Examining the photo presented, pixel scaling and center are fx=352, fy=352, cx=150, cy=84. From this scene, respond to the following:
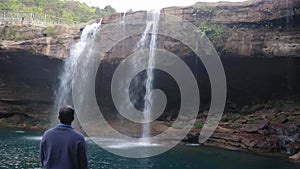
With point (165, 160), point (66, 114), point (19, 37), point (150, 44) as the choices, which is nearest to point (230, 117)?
point (150, 44)

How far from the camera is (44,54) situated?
21922mm

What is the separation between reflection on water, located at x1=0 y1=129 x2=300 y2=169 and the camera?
460 inches

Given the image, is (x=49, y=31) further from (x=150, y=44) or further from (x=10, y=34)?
(x=150, y=44)

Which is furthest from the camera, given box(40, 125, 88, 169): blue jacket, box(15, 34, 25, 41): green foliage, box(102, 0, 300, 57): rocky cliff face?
box(15, 34, 25, 41): green foliage

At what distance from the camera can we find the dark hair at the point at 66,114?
3.33m

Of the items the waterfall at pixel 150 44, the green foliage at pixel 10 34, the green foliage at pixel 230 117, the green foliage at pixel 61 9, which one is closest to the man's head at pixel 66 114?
the waterfall at pixel 150 44

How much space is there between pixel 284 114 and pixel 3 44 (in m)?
17.6

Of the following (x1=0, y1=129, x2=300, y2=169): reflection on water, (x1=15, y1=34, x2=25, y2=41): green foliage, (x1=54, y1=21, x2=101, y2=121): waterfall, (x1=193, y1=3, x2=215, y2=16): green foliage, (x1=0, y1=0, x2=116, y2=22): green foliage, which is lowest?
(x1=0, y1=129, x2=300, y2=169): reflection on water

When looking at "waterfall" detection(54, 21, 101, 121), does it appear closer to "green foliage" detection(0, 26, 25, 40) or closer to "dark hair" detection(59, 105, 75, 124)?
"green foliage" detection(0, 26, 25, 40)

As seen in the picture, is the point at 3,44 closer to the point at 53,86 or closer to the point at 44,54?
the point at 44,54

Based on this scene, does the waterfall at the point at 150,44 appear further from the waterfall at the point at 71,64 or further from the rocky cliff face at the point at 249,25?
the waterfall at the point at 71,64

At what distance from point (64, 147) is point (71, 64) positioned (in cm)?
2052

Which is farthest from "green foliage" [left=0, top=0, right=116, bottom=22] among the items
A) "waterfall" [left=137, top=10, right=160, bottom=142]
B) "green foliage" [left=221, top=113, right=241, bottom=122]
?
"green foliage" [left=221, top=113, right=241, bottom=122]

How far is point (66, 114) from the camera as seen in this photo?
333 cm
